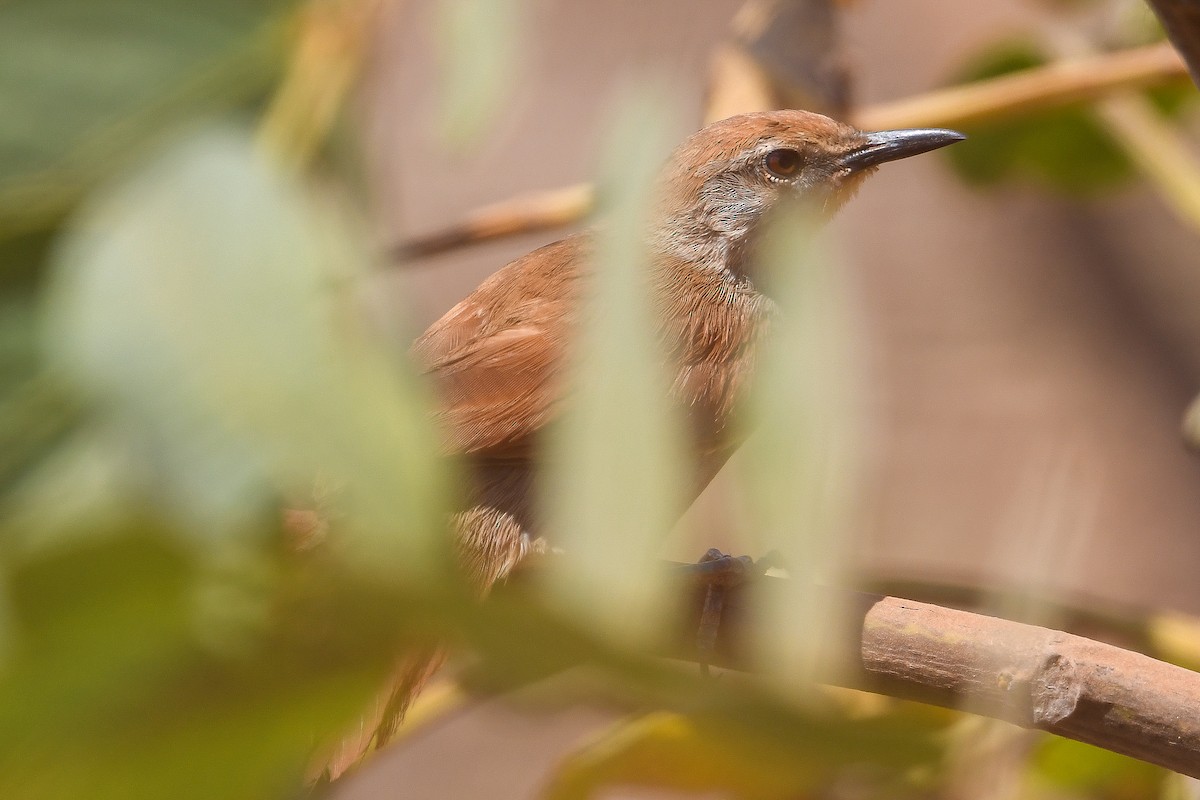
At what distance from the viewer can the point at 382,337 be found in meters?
0.99

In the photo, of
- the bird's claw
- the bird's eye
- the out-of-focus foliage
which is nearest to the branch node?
the bird's claw

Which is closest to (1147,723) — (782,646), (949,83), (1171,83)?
(782,646)

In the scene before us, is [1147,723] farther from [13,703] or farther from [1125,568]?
[1125,568]

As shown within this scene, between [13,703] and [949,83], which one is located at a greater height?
[949,83]

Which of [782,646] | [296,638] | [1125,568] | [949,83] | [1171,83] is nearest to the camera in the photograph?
[296,638]

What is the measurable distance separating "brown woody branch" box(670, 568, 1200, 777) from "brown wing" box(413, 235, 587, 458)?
0.47 m

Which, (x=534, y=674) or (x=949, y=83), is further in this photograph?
(x=949, y=83)

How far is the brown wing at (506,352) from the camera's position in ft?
5.22

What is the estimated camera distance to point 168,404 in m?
0.78

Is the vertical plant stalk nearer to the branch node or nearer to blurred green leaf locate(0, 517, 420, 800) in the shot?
the branch node

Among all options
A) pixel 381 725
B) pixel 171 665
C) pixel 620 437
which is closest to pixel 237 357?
pixel 620 437

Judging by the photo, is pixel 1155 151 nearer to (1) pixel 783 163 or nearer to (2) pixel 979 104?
(2) pixel 979 104

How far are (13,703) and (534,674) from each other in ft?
0.64

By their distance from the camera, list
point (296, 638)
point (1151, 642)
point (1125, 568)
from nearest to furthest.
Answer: point (296, 638)
point (1151, 642)
point (1125, 568)
